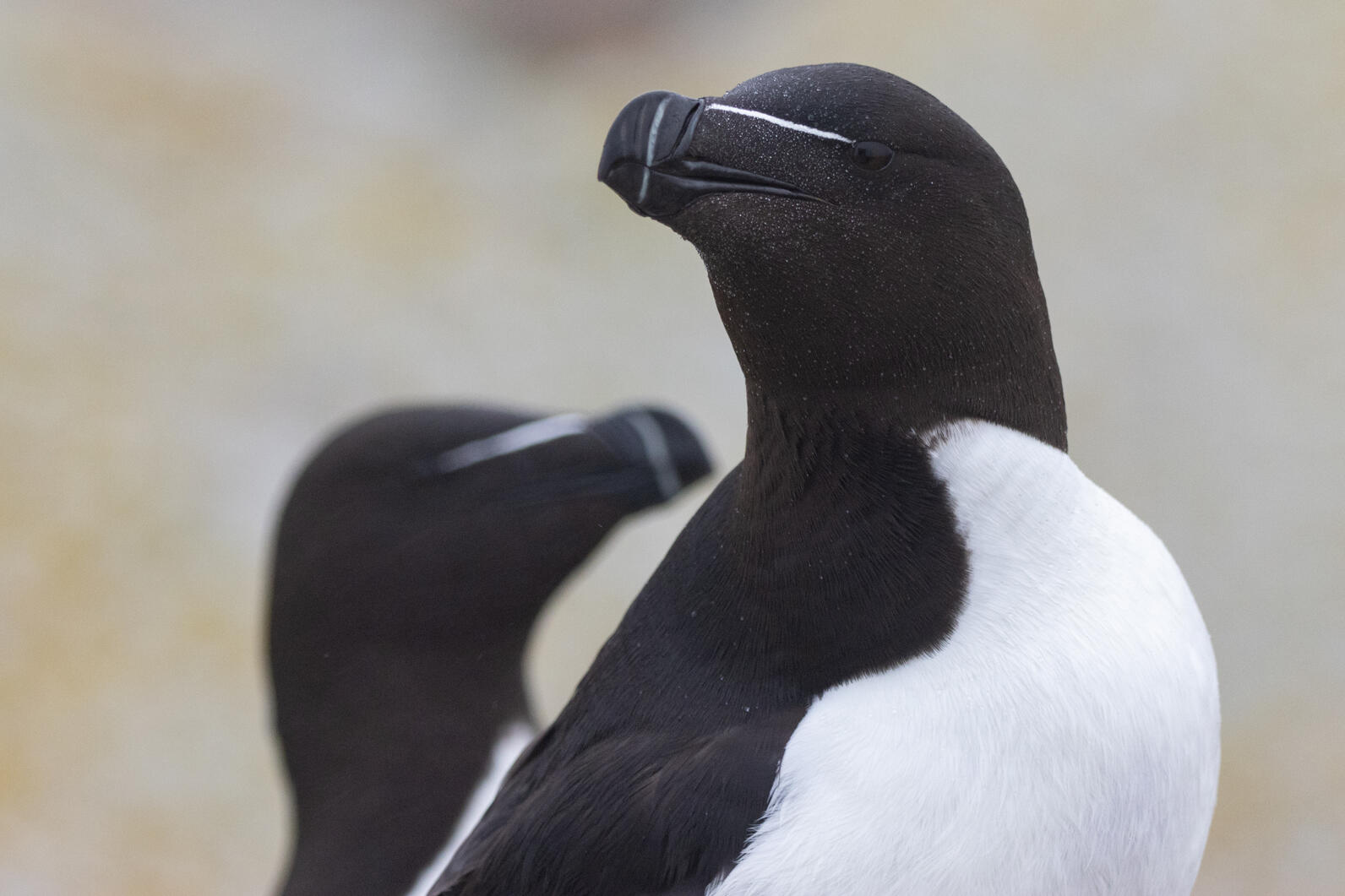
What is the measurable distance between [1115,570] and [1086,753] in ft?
0.54

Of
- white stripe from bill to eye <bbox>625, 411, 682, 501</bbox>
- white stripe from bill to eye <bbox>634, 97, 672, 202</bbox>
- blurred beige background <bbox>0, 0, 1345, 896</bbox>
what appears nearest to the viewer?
white stripe from bill to eye <bbox>634, 97, 672, 202</bbox>

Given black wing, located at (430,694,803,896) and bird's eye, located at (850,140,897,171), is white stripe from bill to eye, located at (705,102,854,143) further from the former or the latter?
black wing, located at (430,694,803,896)

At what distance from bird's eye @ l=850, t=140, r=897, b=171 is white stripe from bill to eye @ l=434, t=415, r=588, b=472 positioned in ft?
3.25

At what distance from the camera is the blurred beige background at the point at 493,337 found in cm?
398

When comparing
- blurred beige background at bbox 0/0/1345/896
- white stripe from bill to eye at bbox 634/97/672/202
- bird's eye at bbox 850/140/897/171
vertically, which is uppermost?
white stripe from bill to eye at bbox 634/97/672/202

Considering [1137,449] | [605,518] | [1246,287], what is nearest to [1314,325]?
[1246,287]

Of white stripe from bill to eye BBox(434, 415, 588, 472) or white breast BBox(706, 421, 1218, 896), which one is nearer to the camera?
white breast BBox(706, 421, 1218, 896)

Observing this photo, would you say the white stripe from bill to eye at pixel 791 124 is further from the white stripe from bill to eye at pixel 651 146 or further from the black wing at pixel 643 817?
the black wing at pixel 643 817

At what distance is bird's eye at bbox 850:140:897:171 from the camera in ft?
3.57

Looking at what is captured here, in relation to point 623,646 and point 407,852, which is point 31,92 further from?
point 623,646

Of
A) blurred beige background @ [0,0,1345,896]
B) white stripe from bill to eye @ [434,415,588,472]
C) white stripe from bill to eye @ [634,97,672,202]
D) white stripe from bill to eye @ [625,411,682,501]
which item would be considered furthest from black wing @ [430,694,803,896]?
blurred beige background @ [0,0,1345,896]

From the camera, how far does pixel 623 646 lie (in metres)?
1.33

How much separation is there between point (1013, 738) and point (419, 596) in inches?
45.0

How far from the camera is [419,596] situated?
A: 2.07 meters
